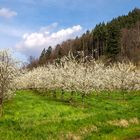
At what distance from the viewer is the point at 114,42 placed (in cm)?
12588

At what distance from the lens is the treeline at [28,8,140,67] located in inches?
4953

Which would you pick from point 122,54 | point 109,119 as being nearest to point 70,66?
point 109,119

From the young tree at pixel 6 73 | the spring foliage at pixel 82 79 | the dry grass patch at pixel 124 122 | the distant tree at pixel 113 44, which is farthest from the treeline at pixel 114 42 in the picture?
the dry grass patch at pixel 124 122

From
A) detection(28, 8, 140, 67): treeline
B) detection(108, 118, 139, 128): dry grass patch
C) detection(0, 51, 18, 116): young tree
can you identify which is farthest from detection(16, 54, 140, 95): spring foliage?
detection(28, 8, 140, 67): treeline

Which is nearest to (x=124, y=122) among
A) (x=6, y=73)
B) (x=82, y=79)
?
(x=6, y=73)

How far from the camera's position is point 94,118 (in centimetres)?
2103

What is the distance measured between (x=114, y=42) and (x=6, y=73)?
9350 cm

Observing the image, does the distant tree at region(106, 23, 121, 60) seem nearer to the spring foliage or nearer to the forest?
the forest

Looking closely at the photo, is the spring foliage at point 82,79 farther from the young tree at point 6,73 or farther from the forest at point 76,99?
the young tree at point 6,73

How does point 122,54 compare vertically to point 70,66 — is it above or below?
above

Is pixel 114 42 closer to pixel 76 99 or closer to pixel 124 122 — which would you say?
pixel 76 99

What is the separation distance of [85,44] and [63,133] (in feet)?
480

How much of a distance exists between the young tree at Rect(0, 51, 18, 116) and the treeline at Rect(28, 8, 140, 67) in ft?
191

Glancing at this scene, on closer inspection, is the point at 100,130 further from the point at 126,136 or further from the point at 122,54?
the point at 122,54
